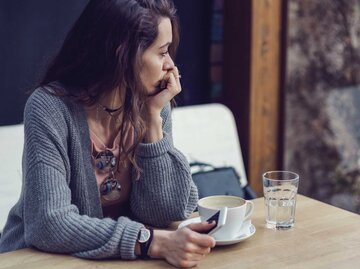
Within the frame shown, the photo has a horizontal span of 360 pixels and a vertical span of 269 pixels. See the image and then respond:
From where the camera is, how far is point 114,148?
5.81 ft

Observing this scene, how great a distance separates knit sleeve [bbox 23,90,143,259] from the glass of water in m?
0.34

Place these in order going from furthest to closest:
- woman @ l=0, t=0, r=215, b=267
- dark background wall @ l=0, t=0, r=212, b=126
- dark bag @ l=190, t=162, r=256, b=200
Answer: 1. dark background wall @ l=0, t=0, r=212, b=126
2. dark bag @ l=190, t=162, r=256, b=200
3. woman @ l=0, t=0, r=215, b=267

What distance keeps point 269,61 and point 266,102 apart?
0.19 m

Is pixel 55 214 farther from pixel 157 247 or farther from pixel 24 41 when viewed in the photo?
pixel 24 41

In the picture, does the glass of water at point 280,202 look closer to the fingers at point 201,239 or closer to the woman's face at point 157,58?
the fingers at point 201,239

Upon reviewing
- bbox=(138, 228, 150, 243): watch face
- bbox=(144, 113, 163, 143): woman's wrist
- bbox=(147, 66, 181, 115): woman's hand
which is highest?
bbox=(147, 66, 181, 115): woman's hand

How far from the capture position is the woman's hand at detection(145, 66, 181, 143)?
1.76 meters

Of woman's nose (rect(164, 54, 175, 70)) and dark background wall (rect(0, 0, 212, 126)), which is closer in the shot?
woman's nose (rect(164, 54, 175, 70))

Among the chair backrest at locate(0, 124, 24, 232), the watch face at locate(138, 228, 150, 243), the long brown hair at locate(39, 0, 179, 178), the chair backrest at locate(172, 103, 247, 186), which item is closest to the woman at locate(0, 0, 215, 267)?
the long brown hair at locate(39, 0, 179, 178)

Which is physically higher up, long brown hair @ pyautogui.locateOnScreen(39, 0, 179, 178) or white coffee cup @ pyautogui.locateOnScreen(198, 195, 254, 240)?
long brown hair @ pyautogui.locateOnScreen(39, 0, 179, 178)

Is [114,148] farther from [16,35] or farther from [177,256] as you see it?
[16,35]

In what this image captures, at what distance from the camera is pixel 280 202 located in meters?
1.60

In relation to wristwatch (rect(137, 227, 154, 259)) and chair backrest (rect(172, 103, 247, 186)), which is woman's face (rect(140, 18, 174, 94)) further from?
Result: chair backrest (rect(172, 103, 247, 186))

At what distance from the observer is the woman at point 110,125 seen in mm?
1586
